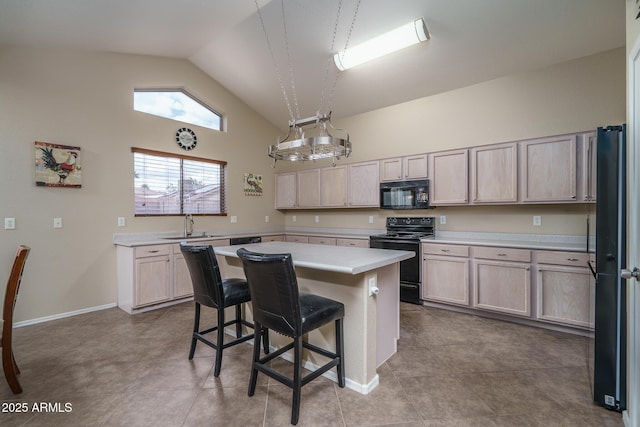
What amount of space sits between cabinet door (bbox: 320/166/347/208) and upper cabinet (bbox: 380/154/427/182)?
727mm

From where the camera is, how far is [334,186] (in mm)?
5074

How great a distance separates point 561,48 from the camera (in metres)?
3.13

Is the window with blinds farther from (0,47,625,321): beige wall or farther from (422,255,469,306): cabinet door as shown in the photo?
(422,255,469,306): cabinet door

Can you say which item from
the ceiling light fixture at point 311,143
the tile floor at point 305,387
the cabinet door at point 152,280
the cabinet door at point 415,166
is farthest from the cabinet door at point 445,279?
the cabinet door at point 152,280

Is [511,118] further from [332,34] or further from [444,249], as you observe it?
[332,34]

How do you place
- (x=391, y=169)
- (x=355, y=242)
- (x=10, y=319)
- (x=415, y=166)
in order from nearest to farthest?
(x=10, y=319) → (x=415, y=166) → (x=391, y=169) → (x=355, y=242)

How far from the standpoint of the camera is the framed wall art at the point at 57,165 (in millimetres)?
3244

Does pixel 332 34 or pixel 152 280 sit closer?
pixel 332 34

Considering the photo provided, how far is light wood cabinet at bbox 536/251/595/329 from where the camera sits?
2820 mm

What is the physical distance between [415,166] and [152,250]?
368 centimetres

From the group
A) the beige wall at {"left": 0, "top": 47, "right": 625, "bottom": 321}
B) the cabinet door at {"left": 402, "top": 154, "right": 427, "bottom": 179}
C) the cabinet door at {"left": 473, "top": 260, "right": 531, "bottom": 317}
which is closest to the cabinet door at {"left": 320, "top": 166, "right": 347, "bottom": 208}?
the beige wall at {"left": 0, "top": 47, "right": 625, "bottom": 321}

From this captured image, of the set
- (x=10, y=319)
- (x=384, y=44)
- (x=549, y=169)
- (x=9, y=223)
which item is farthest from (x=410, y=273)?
(x=9, y=223)

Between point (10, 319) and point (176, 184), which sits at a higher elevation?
point (176, 184)

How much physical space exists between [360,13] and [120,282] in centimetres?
431
